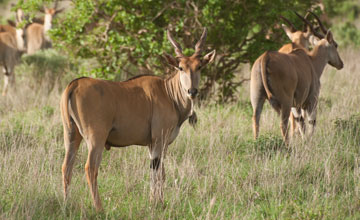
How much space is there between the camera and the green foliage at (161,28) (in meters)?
9.05

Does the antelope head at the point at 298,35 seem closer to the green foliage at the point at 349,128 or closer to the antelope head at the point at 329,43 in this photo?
the antelope head at the point at 329,43

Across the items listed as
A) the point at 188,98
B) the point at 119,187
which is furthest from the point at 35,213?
the point at 188,98

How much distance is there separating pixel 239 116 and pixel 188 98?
3.13 meters

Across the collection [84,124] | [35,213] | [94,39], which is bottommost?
[35,213]

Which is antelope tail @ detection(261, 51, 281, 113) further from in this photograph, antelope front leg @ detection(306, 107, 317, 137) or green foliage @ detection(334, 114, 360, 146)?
green foliage @ detection(334, 114, 360, 146)

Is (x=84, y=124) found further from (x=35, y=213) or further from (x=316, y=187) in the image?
(x=316, y=187)

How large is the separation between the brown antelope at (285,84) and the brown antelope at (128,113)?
1437 millimetres

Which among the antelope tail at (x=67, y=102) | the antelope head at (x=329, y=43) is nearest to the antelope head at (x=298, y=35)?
the antelope head at (x=329, y=43)

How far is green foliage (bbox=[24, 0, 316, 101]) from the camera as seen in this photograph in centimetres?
905

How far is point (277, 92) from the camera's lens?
283 inches

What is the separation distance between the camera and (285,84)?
722cm

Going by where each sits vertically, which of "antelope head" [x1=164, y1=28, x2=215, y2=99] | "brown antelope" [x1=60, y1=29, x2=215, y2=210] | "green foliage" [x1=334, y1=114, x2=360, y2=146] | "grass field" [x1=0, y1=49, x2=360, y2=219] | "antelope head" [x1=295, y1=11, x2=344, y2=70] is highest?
"antelope head" [x1=295, y1=11, x2=344, y2=70]

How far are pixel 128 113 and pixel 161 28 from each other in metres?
4.06

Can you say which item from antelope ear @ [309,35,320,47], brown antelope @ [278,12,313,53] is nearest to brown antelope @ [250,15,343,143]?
antelope ear @ [309,35,320,47]
